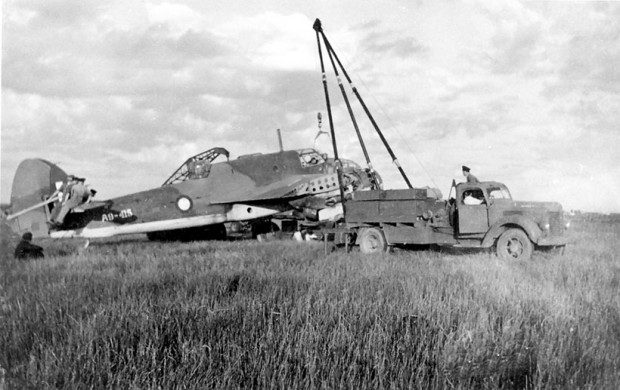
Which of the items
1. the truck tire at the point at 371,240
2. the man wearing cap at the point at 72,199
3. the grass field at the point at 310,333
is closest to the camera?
the grass field at the point at 310,333

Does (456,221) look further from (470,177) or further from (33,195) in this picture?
(33,195)

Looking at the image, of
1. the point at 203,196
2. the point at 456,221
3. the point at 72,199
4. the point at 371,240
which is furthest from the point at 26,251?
the point at 456,221

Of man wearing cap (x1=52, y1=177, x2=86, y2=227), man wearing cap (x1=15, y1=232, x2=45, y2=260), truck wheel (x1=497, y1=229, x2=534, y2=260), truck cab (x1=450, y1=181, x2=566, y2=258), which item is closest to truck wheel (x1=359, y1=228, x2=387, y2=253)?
truck cab (x1=450, y1=181, x2=566, y2=258)

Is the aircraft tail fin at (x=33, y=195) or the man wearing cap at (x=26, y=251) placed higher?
the aircraft tail fin at (x=33, y=195)

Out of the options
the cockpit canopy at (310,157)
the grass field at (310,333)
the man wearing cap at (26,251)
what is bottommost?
the grass field at (310,333)

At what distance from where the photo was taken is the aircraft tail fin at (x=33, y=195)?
1349 centimetres

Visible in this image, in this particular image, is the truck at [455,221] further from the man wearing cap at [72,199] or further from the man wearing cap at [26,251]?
the man wearing cap at [72,199]

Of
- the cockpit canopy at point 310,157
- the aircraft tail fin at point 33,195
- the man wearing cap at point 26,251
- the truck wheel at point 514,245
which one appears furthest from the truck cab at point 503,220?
the aircraft tail fin at point 33,195

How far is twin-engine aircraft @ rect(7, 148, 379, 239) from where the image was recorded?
1364cm

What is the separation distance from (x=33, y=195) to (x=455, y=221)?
11644 millimetres

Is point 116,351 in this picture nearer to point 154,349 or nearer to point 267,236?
point 154,349

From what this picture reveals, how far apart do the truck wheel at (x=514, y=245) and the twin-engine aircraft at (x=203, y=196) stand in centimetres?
458

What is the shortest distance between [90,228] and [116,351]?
11.9 m

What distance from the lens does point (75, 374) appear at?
273 cm
